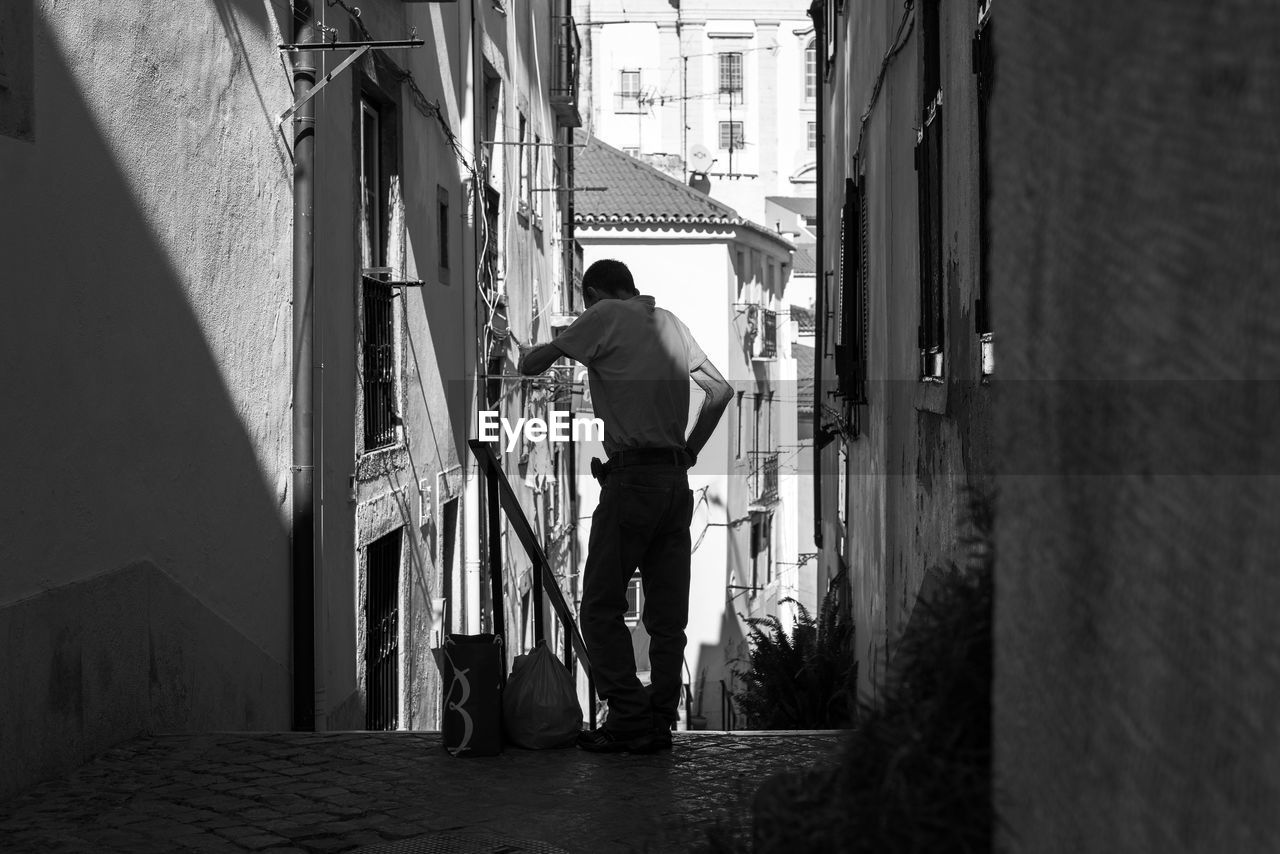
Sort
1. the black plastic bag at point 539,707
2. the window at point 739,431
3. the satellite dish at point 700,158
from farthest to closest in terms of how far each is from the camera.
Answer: the satellite dish at point 700,158, the window at point 739,431, the black plastic bag at point 539,707

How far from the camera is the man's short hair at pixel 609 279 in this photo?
234 inches

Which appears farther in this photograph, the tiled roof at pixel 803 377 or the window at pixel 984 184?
the tiled roof at pixel 803 377

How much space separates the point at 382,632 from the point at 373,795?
5.38 meters

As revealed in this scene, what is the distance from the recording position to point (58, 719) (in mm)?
4812

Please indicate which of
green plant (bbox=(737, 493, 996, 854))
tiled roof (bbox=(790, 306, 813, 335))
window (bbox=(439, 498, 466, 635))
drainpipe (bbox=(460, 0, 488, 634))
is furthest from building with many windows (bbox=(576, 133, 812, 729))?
green plant (bbox=(737, 493, 996, 854))

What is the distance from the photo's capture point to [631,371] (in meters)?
5.72

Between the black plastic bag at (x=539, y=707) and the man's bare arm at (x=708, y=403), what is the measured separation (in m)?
1.05

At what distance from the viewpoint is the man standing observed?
5648 mm

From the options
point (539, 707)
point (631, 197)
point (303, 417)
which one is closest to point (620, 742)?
point (539, 707)

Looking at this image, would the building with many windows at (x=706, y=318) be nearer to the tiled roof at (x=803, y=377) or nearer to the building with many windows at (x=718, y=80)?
the tiled roof at (x=803, y=377)

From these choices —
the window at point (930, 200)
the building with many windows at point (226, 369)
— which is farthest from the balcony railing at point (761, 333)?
the window at point (930, 200)

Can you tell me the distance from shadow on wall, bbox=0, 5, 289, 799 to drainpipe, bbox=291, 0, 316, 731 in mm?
400

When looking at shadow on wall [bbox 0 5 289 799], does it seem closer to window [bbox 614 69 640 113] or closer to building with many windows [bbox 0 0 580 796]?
building with many windows [bbox 0 0 580 796]

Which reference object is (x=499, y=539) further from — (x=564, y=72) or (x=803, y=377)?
(x=803, y=377)
